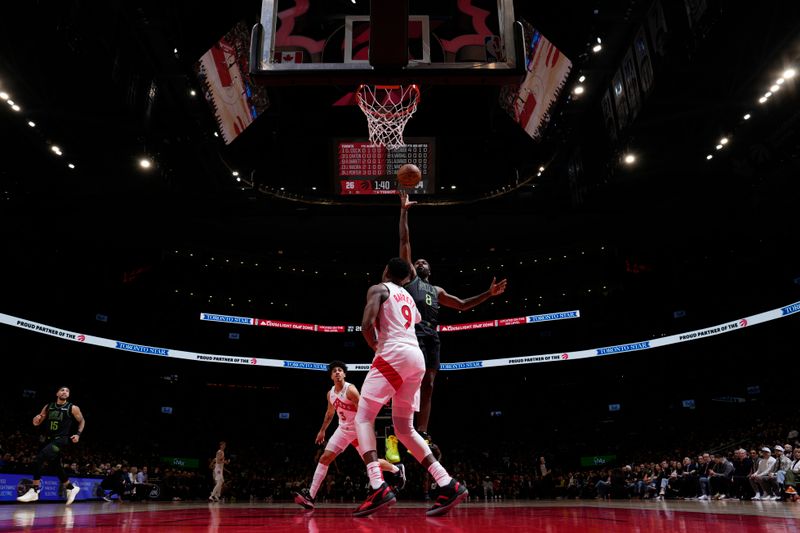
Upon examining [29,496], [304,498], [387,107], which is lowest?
[29,496]

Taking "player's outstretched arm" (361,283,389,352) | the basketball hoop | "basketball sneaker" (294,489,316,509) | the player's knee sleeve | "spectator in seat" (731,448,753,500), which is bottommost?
"spectator in seat" (731,448,753,500)

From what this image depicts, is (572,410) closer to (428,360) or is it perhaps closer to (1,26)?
(428,360)

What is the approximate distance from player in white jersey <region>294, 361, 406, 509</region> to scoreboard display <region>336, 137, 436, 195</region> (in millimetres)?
7967

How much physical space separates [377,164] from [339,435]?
9.45 meters

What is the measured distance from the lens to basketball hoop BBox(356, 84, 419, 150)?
9852 millimetres

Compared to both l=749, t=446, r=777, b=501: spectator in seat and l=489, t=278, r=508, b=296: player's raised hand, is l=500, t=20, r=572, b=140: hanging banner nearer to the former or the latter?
l=489, t=278, r=508, b=296: player's raised hand

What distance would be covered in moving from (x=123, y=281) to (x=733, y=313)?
1025 inches

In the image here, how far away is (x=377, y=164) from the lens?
14.8 metres

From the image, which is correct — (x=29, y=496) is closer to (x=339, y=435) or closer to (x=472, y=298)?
(x=339, y=435)

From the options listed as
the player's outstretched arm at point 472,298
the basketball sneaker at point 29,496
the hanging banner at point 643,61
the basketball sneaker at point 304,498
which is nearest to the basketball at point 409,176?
the player's outstretched arm at point 472,298

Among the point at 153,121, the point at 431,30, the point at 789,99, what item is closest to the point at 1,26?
the point at 153,121

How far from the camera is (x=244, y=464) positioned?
982 inches

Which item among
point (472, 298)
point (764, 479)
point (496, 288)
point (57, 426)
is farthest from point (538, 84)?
point (57, 426)

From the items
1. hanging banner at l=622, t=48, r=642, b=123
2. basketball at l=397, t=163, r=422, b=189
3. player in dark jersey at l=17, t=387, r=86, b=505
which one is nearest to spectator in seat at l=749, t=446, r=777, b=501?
hanging banner at l=622, t=48, r=642, b=123
